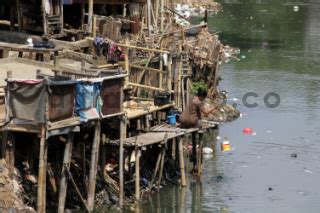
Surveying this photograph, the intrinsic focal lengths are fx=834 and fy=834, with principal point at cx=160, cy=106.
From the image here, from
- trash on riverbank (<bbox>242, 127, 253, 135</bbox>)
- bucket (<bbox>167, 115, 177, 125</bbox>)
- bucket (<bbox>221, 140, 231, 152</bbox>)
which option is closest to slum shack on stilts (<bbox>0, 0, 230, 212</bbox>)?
bucket (<bbox>167, 115, 177, 125</bbox>)

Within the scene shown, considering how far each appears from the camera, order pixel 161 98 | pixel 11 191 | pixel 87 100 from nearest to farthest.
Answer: pixel 11 191
pixel 87 100
pixel 161 98

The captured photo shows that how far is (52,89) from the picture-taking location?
13.8 m

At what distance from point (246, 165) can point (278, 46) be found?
64.8 ft

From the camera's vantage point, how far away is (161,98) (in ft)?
58.5

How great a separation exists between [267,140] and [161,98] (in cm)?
559

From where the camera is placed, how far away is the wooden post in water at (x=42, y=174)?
1368 cm

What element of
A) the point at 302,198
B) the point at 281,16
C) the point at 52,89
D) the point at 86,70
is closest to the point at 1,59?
the point at 86,70

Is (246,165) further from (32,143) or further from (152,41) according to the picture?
(32,143)

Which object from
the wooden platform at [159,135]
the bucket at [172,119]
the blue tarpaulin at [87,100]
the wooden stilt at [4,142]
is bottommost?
the wooden platform at [159,135]

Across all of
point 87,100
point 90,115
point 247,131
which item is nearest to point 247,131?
point 247,131

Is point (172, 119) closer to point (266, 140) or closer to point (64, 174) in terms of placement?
point (64, 174)

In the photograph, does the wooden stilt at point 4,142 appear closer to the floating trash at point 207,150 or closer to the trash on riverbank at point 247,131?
the floating trash at point 207,150

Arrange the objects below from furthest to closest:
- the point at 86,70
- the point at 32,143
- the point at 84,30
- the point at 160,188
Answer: the point at 84,30, the point at 160,188, the point at 86,70, the point at 32,143

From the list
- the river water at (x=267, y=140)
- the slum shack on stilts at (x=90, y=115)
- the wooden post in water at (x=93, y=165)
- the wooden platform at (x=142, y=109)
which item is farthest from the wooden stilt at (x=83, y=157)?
the river water at (x=267, y=140)
